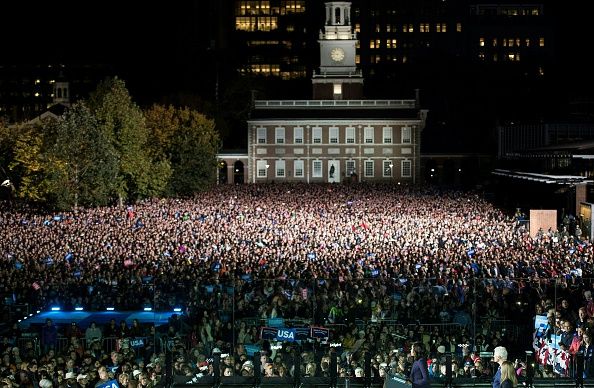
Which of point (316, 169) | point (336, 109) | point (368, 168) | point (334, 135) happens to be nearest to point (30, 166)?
point (316, 169)

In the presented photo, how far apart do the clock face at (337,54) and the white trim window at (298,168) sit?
45.7 feet

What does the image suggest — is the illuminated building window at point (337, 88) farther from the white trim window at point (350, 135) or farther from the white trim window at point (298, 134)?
the white trim window at point (298, 134)

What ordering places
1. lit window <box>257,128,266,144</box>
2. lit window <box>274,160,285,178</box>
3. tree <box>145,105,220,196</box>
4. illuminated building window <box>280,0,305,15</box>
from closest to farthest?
1. tree <box>145,105,220,196</box>
2. lit window <box>274,160,285,178</box>
3. lit window <box>257,128,266,144</box>
4. illuminated building window <box>280,0,305,15</box>

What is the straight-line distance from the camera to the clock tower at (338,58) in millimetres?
101875

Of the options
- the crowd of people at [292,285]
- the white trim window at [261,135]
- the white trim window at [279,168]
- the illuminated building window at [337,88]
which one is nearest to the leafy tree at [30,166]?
the crowd of people at [292,285]

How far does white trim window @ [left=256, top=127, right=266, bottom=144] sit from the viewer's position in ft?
312

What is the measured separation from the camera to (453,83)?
129 meters

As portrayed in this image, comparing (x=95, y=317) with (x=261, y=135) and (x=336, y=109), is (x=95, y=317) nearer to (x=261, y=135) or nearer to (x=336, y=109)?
(x=261, y=135)

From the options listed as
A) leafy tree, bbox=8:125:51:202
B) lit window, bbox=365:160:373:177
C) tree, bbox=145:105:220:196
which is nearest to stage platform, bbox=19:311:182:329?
leafy tree, bbox=8:125:51:202

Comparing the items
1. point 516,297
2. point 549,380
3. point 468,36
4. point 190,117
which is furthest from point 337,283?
point 468,36

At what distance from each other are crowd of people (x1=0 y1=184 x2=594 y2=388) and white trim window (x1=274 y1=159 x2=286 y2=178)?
46332mm

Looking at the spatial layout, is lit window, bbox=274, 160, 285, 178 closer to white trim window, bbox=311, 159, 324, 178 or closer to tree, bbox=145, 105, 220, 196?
white trim window, bbox=311, 159, 324, 178

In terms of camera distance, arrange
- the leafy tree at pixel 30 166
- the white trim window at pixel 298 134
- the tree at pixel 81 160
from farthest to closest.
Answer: the white trim window at pixel 298 134, the leafy tree at pixel 30 166, the tree at pixel 81 160

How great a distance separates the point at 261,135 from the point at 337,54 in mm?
13849
